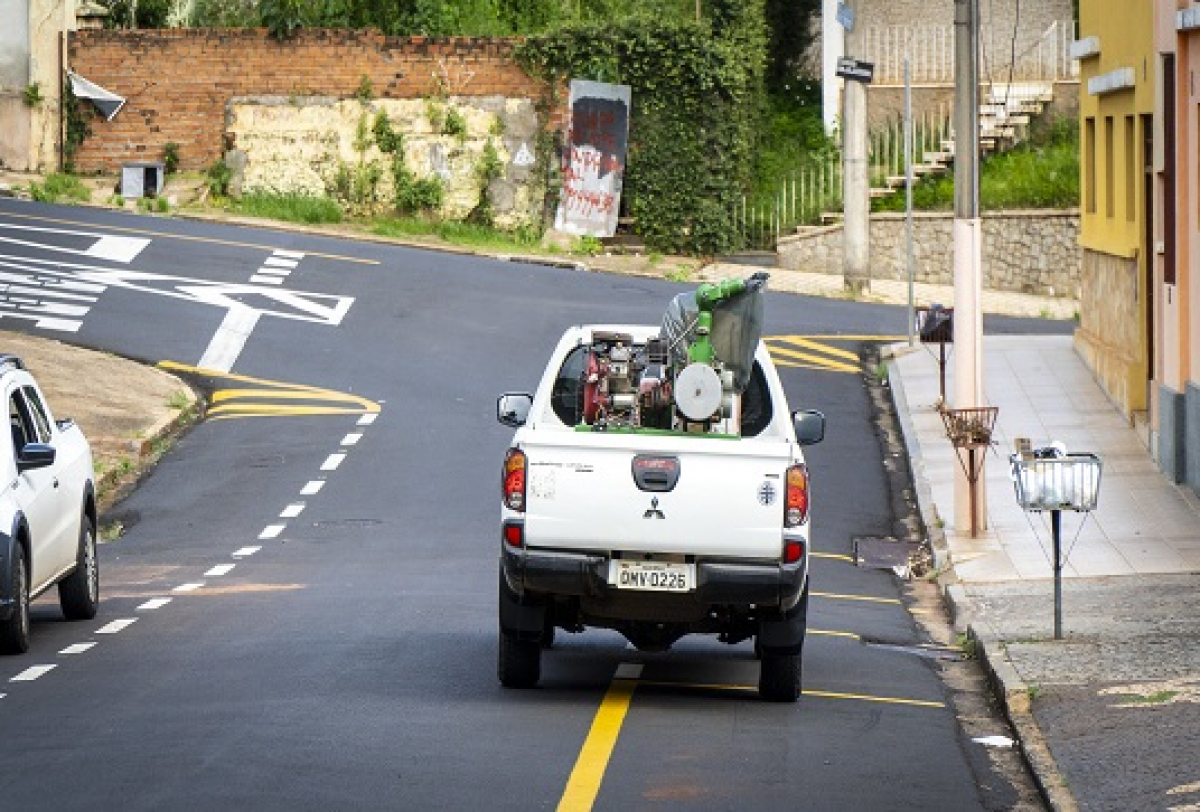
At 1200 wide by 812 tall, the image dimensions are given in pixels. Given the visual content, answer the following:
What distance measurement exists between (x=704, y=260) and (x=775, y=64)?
856 cm

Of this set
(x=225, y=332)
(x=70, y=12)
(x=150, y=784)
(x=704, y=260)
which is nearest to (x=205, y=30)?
(x=70, y=12)

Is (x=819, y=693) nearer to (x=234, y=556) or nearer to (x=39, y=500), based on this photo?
(x=39, y=500)

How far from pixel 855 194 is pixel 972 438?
19804 millimetres

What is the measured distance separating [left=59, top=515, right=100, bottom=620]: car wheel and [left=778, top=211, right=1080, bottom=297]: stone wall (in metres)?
28.2

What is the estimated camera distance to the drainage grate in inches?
833

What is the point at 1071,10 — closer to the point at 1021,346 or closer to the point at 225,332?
the point at 1021,346

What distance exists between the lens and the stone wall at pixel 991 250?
143 feet

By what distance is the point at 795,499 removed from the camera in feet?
42.1

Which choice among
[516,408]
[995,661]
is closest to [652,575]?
[516,408]

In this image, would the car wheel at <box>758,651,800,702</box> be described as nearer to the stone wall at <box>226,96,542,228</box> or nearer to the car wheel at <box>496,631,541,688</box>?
the car wheel at <box>496,631,541,688</box>

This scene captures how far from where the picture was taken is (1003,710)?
13898 millimetres

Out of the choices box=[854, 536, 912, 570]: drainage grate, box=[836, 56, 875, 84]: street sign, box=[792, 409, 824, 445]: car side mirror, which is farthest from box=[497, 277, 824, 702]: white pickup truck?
box=[836, 56, 875, 84]: street sign

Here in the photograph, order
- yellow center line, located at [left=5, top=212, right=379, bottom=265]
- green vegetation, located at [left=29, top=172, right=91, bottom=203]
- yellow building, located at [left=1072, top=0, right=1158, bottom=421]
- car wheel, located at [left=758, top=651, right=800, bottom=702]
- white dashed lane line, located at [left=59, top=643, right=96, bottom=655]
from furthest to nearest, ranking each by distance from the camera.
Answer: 1. green vegetation, located at [left=29, top=172, right=91, bottom=203]
2. yellow center line, located at [left=5, top=212, right=379, bottom=265]
3. yellow building, located at [left=1072, top=0, right=1158, bottom=421]
4. white dashed lane line, located at [left=59, top=643, right=96, bottom=655]
5. car wheel, located at [left=758, top=651, right=800, bottom=702]

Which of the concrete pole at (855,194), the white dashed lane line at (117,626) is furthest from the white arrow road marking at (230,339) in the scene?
the white dashed lane line at (117,626)
